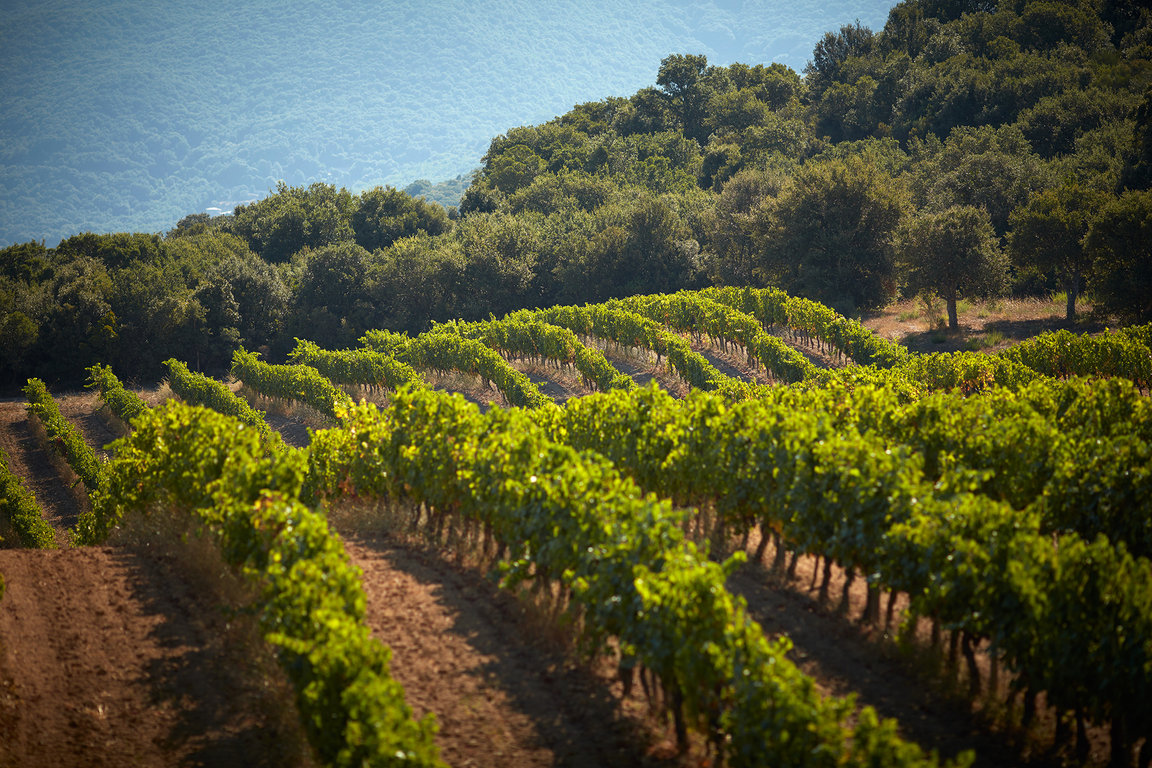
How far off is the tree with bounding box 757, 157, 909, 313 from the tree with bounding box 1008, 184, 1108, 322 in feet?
27.0

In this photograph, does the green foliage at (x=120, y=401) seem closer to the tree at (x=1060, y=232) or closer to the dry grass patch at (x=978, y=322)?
the dry grass patch at (x=978, y=322)

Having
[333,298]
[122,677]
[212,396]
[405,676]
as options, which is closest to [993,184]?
[333,298]

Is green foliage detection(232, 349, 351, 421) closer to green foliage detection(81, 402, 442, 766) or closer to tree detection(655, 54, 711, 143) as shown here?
green foliage detection(81, 402, 442, 766)

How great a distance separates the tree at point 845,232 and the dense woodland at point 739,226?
14 centimetres

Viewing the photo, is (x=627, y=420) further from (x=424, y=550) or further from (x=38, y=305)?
(x=38, y=305)

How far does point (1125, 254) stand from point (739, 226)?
85.7ft

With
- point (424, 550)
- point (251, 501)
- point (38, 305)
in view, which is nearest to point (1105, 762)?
point (424, 550)

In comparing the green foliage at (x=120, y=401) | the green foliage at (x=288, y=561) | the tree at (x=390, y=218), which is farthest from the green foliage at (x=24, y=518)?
the tree at (x=390, y=218)

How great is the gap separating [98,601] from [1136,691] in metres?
16.0

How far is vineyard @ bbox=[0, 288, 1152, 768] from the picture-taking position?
897cm

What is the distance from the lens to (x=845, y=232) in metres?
46.4

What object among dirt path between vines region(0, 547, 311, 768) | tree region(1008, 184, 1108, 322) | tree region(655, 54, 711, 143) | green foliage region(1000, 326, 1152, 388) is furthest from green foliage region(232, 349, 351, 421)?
tree region(655, 54, 711, 143)

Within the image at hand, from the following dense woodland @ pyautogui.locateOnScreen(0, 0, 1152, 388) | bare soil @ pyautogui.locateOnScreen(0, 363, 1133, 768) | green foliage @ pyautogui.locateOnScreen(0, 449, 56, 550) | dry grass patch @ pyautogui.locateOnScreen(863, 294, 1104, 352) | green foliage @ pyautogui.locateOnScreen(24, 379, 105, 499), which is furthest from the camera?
dense woodland @ pyautogui.locateOnScreen(0, 0, 1152, 388)

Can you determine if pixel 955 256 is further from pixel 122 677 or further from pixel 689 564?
pixel 122 677
